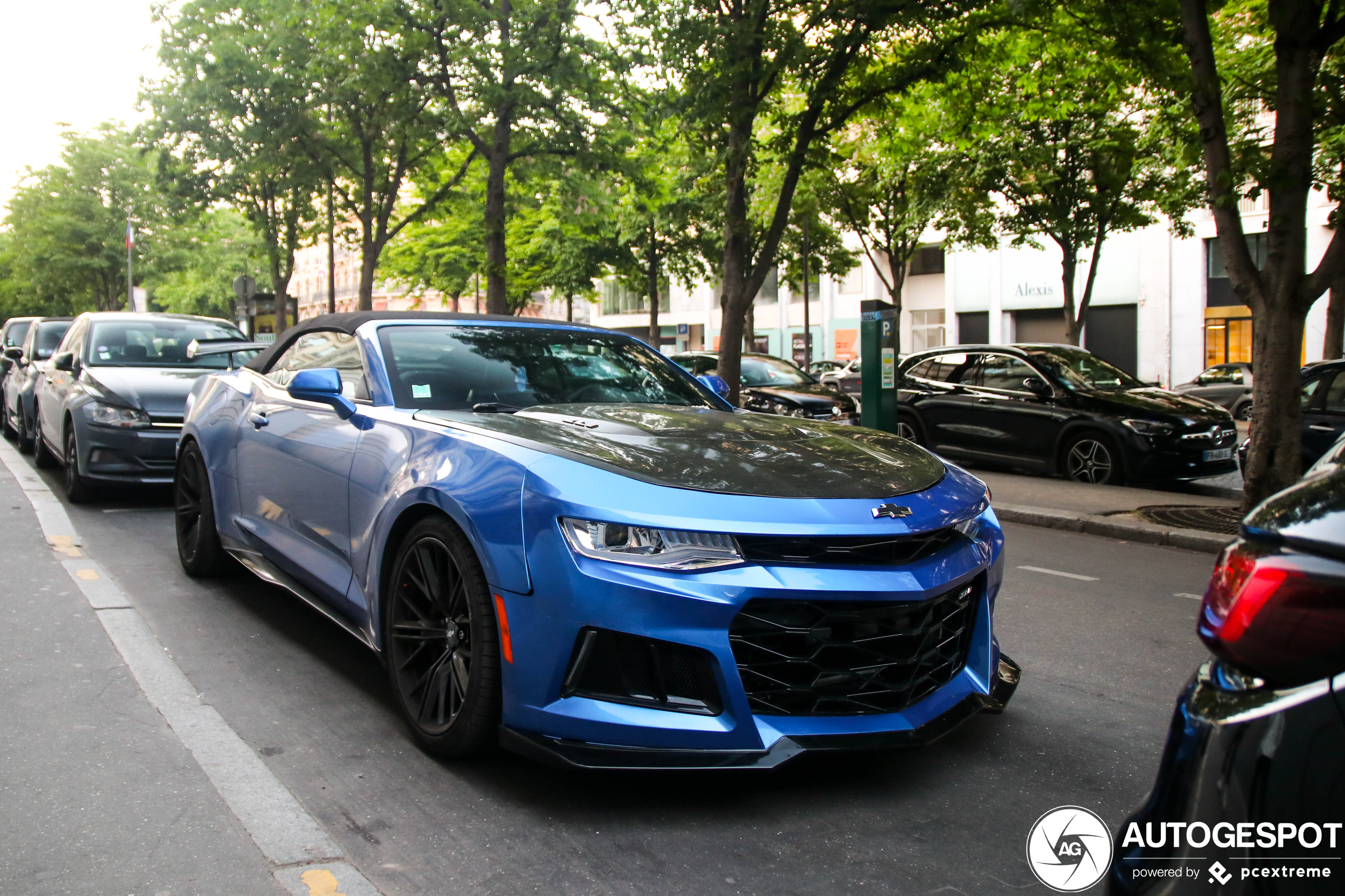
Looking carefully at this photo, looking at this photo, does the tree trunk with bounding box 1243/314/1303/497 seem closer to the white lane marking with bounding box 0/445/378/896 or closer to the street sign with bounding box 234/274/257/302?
→ the white lane marking with bounding box 0/445/378/896

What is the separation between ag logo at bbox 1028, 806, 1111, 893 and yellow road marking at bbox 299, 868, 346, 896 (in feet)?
5.57

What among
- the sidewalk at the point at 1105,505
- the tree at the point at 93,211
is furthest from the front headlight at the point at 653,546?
the tree at the point at 93,211

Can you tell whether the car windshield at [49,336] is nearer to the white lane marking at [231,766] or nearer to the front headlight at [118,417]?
the front headlight at [118,417]

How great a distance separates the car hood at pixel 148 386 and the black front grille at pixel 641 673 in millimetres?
6716

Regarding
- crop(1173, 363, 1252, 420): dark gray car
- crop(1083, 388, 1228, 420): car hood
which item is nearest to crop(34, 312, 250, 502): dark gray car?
crop(1083, 388, 1228, 420): car hood

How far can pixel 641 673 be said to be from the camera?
285cm

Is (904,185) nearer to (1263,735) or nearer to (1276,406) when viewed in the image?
(1276,406)

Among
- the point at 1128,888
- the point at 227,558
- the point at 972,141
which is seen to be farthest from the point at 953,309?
the point at 1128,888

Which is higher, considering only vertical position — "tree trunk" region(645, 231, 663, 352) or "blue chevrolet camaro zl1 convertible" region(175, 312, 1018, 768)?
"tree trunk" region(645, 231, 663, 352)

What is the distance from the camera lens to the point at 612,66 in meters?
16.2

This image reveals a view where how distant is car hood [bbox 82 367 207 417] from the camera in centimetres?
862

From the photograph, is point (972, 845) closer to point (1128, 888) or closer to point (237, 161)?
point (1128, 888)

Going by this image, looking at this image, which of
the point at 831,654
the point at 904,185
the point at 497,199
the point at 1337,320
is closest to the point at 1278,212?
the point at 831,654

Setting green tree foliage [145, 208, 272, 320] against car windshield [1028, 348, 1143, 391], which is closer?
car windshield [1028, 348, 1143, 391]
